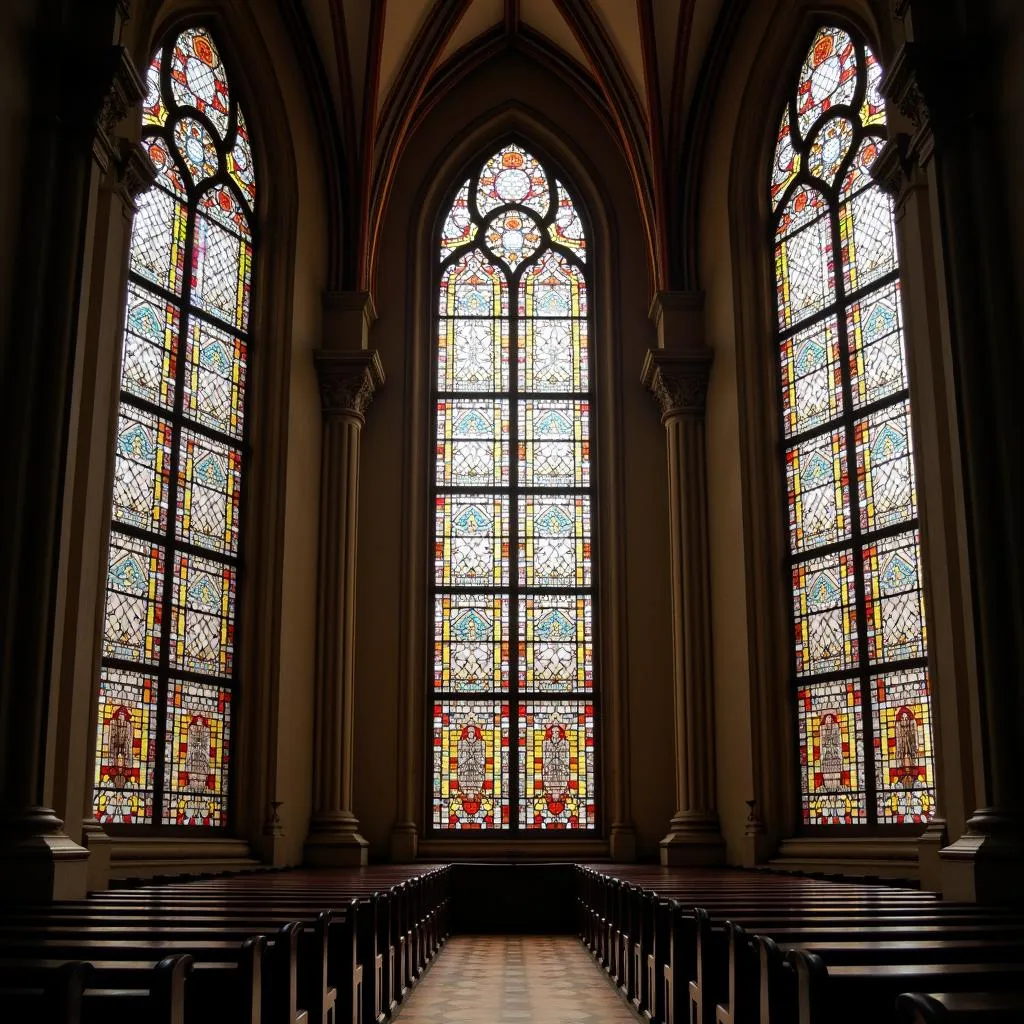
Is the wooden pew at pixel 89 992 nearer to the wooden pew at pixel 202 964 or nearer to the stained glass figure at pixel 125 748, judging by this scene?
the wooden pew at pixel 202 964

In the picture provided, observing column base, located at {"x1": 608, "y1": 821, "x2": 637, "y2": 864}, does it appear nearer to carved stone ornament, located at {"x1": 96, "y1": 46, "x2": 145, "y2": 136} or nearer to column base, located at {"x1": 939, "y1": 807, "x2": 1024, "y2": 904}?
column base, located at {"x1": 939, "y1": 807, "x2": 1024, "y2": 904}

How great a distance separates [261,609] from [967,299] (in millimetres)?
7924

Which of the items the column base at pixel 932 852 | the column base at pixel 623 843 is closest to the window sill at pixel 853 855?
the column base at pixel 932 852

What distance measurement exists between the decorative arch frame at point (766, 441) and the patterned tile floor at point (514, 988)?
8.56 ft

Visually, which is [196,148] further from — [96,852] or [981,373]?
[981,373]

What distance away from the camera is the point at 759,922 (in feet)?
16.9

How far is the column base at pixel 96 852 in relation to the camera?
872 cm

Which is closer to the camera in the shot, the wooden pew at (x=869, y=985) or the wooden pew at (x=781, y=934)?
the wooden pew at (x=869, y=985)

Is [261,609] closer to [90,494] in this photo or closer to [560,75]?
[90,494]

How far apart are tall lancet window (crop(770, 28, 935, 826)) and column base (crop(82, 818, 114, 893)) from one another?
6.95 meters

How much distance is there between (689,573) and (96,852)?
7678 mm

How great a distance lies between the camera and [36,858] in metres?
7.15

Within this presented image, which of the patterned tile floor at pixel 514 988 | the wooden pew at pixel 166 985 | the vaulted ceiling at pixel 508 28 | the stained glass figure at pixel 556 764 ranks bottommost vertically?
the patterned tile floor at pixel 514 988

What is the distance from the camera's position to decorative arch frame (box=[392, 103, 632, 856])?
1459cm
